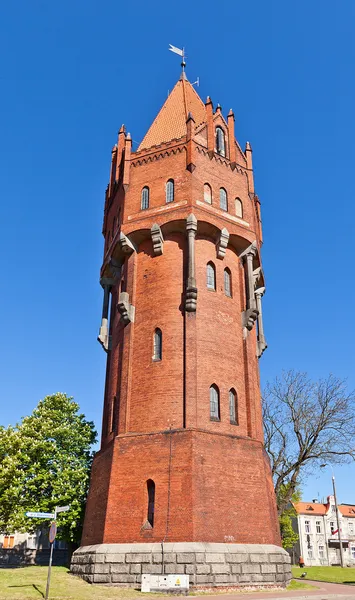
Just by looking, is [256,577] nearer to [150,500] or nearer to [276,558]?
[276,558]

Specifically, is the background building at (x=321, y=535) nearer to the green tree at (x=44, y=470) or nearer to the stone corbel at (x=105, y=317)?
the green tree at (x=44, y=470)

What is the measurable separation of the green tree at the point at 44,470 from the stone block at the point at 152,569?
418 inches

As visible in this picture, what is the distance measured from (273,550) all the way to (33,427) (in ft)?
51.3

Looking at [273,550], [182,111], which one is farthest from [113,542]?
[182,111]

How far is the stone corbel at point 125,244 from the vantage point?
Answer: 23047mm

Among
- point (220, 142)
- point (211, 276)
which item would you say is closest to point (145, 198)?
point (211, 276)

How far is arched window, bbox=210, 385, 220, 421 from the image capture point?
63.3ft

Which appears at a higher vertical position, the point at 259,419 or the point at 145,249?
the point at 145,249

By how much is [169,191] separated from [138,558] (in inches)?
589

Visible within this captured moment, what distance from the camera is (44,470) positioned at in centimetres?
2695

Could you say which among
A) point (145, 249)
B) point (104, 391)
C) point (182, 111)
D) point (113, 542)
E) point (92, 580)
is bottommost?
point (92, 580)

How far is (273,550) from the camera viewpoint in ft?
57.9

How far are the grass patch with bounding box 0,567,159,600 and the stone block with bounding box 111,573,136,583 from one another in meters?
0.34

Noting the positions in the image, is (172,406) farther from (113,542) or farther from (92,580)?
(92,580)
